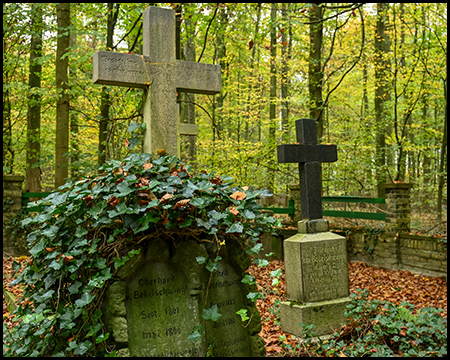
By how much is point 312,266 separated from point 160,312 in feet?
9.88

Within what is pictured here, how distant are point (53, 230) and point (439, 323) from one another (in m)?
4.17

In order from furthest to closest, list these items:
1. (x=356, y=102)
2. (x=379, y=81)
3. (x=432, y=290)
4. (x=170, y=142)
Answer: (x=356, y=102)
(x=379, y=81)
(x=432, y=290)
(x=170, y=142)

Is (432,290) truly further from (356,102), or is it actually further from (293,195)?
(356,102)

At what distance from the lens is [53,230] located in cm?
282

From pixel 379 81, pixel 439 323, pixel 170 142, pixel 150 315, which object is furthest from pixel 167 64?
pixel 379 81

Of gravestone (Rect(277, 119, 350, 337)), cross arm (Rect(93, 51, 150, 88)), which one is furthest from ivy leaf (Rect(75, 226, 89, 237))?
gravestone (Rect(277, 119, 350, 337))

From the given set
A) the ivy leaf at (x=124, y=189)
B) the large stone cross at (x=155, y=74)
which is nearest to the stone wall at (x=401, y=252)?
the large stone cross at (x=155, y=74)

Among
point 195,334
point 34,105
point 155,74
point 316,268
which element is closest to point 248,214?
point 195,334

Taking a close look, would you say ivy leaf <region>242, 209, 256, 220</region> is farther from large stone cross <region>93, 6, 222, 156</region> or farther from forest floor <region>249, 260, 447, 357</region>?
forest floor <region>249, 260, 447, 357</region>

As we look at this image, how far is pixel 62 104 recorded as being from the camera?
8547mm

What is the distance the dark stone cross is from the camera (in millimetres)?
5797

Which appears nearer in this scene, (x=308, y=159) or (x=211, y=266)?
(x=211, y=266)

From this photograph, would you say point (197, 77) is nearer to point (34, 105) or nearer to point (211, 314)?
point (211, 314)

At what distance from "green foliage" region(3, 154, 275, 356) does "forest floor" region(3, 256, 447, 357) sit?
2.74 meters
